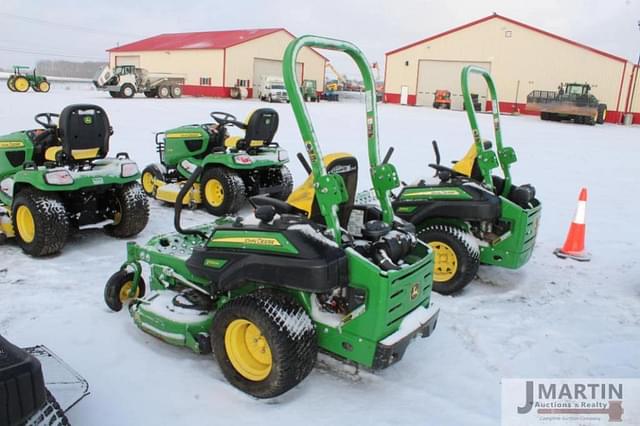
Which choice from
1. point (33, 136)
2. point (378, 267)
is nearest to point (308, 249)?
point (378, 267)

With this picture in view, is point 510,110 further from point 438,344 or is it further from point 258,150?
point 438,344

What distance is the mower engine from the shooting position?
3.12 meters

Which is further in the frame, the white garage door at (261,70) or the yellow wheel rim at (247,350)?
the white garage door at (261,70)

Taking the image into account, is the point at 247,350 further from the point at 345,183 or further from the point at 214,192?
the point at 214,192

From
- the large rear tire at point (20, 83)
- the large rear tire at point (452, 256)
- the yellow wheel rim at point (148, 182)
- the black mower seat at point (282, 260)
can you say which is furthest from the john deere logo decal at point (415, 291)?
the large rear tire at point (20, 83)

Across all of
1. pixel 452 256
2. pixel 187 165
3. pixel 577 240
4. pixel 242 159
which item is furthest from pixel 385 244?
pixel 187 165

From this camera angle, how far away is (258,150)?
7465mm

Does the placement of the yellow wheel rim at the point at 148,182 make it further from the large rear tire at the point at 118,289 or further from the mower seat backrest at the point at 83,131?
the large rear tire at the point at 118,289

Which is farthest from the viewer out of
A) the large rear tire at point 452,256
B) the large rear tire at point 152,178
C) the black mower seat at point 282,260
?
the large rear tire at point 152,178

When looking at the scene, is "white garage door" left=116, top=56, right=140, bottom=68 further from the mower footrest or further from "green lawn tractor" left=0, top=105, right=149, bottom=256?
the mower footrest

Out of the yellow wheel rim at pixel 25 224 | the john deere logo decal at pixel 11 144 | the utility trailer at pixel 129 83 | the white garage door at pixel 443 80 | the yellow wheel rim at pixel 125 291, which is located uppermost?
the white garage door at pixel 443 80

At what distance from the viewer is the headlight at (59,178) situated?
16.5ft

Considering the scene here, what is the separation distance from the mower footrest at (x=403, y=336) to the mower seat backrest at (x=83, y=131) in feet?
12.5

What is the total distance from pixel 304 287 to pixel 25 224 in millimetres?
3612
